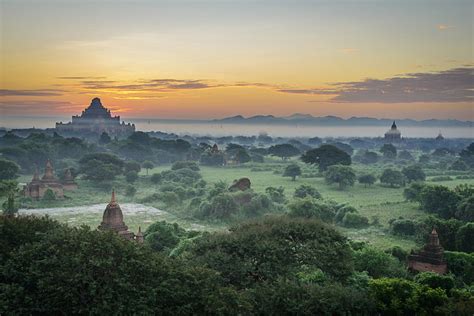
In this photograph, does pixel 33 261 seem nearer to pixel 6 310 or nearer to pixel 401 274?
pixel 6 310

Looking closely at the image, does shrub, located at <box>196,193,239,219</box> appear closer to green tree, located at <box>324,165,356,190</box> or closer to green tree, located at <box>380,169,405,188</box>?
green tree, located at <box>324,165,356,190</box>

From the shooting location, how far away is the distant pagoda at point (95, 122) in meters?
115

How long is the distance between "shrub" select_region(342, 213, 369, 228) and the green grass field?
80 cm

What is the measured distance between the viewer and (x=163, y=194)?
142ft

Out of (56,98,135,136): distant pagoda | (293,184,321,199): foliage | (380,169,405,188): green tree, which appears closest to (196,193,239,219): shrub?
(293,184,321,199): foliage

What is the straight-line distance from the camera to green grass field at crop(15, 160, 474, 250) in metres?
32.0

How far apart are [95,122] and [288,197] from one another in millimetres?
80532

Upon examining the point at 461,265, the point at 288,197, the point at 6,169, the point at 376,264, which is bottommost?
the point at 288,197

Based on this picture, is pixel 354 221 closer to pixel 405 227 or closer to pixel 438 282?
pixel 405 227

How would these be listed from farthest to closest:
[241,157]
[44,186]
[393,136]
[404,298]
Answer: [393,136], [241,157], [44,186], [404,298]

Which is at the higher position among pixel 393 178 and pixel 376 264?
pixel 376 264

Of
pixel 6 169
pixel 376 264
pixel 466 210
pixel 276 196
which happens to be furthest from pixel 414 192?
pixel 6 169

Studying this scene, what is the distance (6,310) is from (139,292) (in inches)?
123

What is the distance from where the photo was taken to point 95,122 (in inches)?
4525
